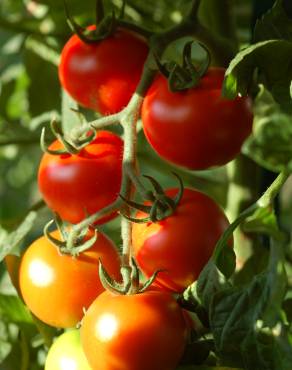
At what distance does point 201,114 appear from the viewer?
847 millimetres

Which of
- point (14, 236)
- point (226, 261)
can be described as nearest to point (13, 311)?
point (14, 236)

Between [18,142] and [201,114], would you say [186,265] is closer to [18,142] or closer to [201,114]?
[201,114]

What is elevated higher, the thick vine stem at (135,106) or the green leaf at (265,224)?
the green leaf at (265,224)

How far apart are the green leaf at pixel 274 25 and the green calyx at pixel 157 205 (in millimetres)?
168

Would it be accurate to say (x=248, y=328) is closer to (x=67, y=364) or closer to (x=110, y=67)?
(x=67, y=364)

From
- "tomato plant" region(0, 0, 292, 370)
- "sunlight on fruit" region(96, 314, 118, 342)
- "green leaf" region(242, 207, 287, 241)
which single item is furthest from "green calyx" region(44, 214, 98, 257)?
"green leaf" region(242, 207, 287, 241)

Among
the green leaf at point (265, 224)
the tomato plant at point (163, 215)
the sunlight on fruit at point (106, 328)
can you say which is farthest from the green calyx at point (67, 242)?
the green leaf at point (265, 224)

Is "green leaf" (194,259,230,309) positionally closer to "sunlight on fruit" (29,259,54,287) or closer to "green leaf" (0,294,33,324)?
"sunlight on fruit" (29,259,54,287)

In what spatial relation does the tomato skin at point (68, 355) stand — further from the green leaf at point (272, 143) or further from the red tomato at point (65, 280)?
the green leaf at point (272, 143)

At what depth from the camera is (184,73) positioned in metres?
0.86

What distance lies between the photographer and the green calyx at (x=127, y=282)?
792 millimetres

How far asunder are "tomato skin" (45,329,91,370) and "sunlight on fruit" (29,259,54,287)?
0.18 ft

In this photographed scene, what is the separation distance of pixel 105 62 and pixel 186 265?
25 cm

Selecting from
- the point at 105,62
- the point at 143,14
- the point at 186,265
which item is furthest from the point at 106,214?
the point at 143,14
